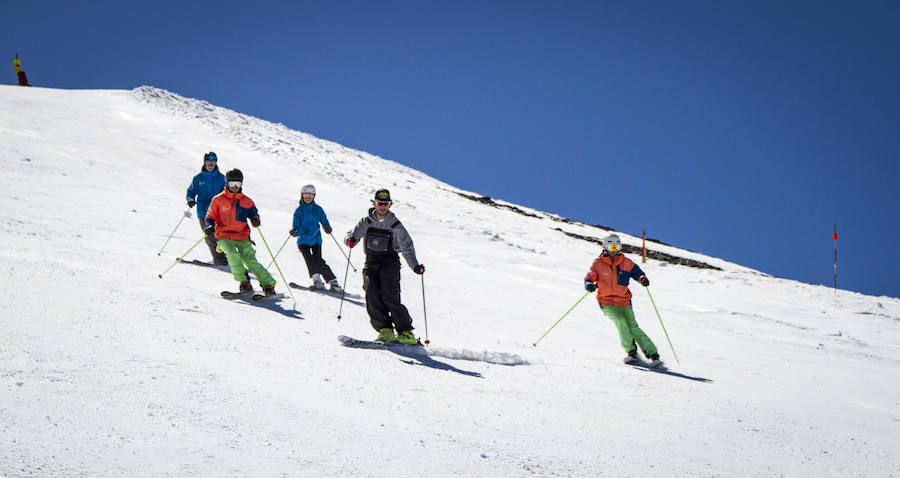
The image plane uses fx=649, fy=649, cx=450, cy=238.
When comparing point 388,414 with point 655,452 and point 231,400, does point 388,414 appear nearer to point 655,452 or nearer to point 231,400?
point 231,400

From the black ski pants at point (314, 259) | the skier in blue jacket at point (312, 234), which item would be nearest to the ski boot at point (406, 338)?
the skier in blue jacket at point (312, 234)

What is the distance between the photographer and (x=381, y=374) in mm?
6156

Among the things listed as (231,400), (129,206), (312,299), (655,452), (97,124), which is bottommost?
(231,400)

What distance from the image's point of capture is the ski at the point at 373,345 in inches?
287

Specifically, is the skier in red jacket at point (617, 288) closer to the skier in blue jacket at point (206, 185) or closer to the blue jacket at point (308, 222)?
the blue jacket at point (308, 222)

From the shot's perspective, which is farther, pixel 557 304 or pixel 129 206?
pixel 129 206

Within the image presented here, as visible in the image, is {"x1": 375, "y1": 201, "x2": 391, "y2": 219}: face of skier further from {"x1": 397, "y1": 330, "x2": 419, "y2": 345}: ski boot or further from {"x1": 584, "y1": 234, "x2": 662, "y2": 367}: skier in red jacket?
{"x1": 584, "y1": 234, "x2": 662, "y2": 367}: skier in red jacket

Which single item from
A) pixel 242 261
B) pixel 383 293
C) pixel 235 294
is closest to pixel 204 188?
pixel 242 261

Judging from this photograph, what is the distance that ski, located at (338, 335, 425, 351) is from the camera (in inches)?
287

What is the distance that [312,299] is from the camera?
10227mm

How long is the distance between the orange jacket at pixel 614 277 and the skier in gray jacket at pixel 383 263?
2.78m

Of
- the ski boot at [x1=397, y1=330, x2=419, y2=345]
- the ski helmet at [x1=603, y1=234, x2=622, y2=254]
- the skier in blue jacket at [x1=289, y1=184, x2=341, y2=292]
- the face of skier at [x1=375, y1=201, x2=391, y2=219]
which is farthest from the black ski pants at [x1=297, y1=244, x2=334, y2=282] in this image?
the ski helmet at [x1=603, y1=234, x2=622, y2=254]

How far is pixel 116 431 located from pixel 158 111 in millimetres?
37688

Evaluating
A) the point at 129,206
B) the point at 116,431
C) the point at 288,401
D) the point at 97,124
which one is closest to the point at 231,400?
the point at 288,401
